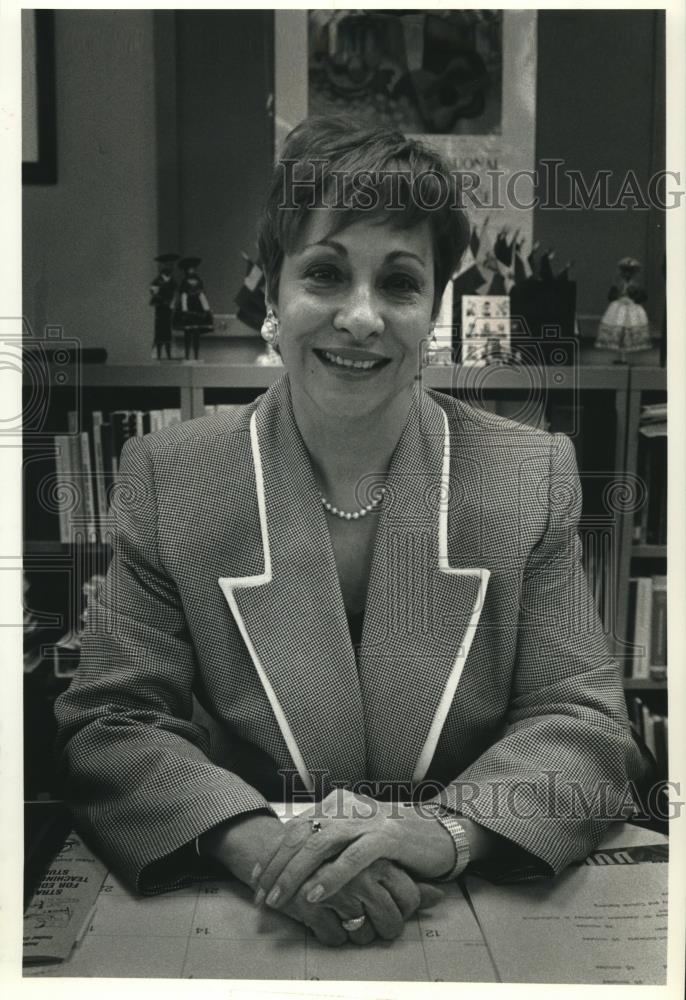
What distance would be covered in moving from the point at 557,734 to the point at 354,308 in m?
0.50

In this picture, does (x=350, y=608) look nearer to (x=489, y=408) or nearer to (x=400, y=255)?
(x=489, y=408)

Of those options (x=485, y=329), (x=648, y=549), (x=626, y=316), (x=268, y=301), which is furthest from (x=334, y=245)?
(x=648, y=549)

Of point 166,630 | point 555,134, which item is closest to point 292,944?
point 166,630

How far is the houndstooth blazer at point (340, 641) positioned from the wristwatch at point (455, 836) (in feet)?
0.08

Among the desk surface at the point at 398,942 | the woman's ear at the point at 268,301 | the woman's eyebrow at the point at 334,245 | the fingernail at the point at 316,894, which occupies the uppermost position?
the woman's eyebrow at the point at 334,245

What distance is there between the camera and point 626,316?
101 centimetres

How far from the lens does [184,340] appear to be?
1.04 meters

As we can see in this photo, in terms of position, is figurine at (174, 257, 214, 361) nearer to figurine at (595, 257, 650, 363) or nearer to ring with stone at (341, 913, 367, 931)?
figurine at (595, 257, 650, 363)

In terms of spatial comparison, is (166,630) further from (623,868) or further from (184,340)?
(623,868)

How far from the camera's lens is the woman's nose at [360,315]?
0.94 m

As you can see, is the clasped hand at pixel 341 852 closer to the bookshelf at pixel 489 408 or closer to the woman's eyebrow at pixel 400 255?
the bookshelf at pixel 489 408

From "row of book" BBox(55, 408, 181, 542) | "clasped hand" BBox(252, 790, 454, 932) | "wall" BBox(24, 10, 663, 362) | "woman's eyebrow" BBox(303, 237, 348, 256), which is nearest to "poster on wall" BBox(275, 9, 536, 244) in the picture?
"wall" BBox(24, 10, 663, 362)

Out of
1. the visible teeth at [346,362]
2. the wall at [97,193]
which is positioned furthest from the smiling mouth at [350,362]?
the wall at [97,193]

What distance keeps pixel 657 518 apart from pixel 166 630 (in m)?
0.55
